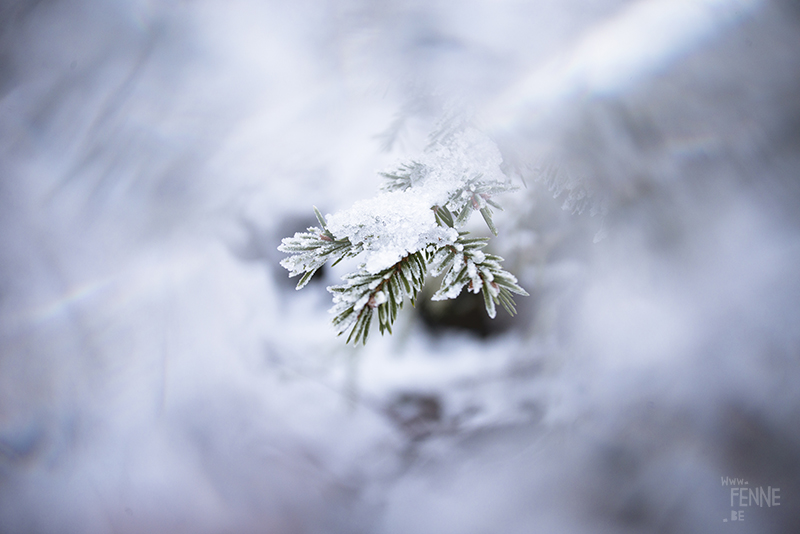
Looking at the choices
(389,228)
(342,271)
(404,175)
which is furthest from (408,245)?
(342,271)

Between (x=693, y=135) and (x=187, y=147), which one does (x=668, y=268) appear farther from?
(x=187, y=147)

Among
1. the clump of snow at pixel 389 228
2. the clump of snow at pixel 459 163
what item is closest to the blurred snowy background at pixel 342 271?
the clump of snow at pixel 459 163

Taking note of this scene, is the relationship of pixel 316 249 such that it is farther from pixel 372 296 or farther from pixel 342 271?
pixel 342 271

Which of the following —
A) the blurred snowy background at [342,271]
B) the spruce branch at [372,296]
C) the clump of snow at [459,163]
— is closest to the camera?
the spruce branch at [372,296]

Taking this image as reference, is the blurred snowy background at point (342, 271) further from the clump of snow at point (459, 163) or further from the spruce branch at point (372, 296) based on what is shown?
the spruce branch at point (372, 296)

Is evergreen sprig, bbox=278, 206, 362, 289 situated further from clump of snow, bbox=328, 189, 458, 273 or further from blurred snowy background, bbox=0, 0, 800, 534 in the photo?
blurred snowy background, bbox=0, 0, 800, 534

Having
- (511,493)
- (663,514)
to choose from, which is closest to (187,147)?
(511,493)
